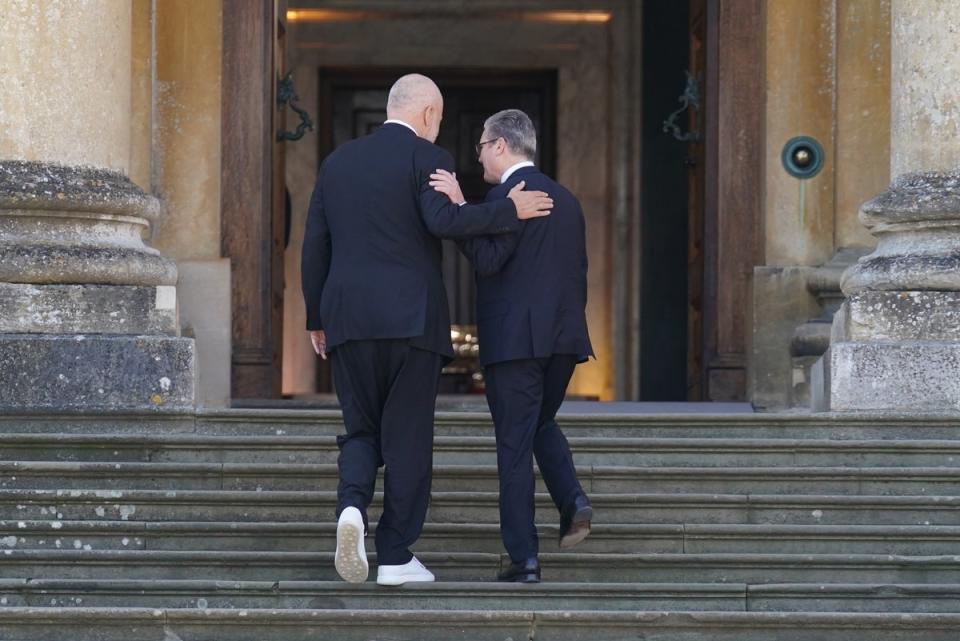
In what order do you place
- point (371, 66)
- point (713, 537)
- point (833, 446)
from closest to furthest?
point (713, 537)
point (833, 446)
point (371, 66)

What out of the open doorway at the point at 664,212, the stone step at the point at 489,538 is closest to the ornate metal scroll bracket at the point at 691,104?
the open doorway at the point at 664,212

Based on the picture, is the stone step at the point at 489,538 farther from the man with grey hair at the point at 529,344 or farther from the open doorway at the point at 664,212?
the open doorway at the point at 664,212

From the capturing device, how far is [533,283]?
22.6 feet

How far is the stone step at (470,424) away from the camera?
805 centimetres

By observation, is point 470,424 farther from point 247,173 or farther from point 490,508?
point 247,173

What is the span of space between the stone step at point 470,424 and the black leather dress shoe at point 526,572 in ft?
4.66

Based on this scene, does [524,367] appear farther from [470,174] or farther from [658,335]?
[470,174]

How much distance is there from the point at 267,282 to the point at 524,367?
412 centimetres

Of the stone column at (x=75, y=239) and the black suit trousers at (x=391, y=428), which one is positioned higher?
the stone column at (x=75, y=239)

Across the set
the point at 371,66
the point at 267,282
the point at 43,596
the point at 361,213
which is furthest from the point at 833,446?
the point at 371,66

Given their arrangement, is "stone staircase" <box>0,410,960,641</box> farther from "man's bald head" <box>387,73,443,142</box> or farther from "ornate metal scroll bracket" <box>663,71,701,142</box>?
"ornate metal scroll bracket" <box>663,71,701,142</box>

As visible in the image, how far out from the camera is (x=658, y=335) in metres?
14.1

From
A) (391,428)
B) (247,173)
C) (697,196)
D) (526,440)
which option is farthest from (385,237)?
(697,196)

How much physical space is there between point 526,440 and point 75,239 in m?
2.89
